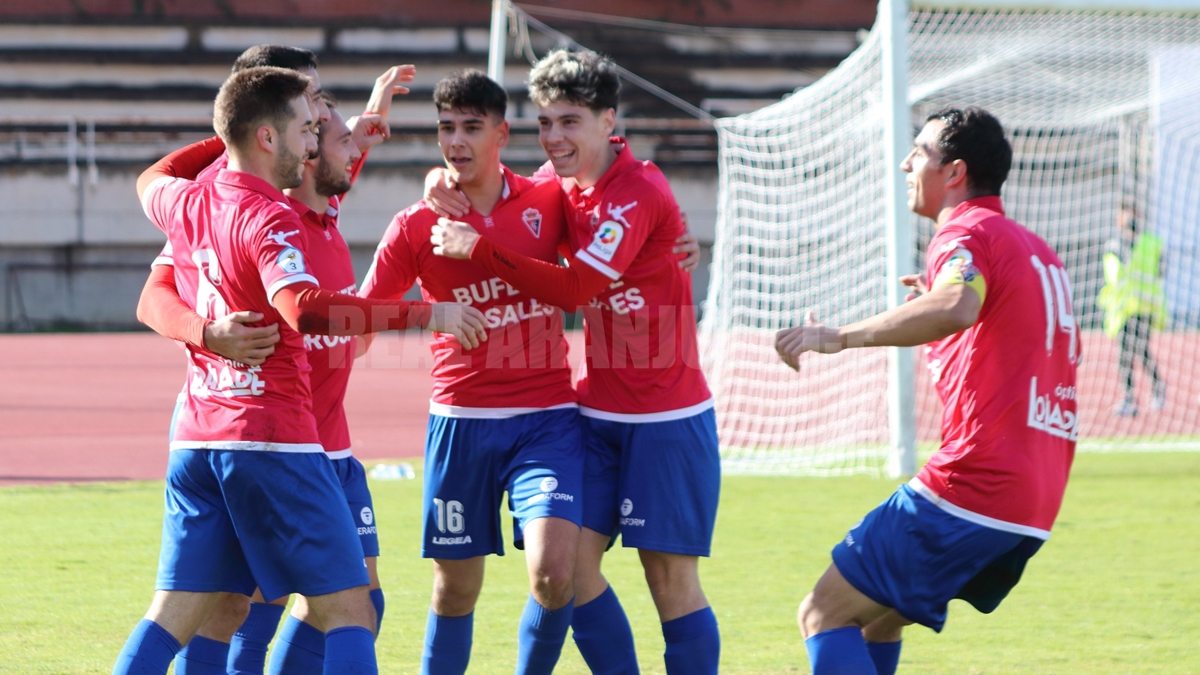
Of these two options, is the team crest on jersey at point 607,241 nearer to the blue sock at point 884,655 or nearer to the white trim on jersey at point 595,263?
the white trim on jersey at point 595,263

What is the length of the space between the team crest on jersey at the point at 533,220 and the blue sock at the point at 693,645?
1.37 metres

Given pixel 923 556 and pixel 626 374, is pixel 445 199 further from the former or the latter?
pixel 923 556

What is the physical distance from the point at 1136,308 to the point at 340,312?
11.1m

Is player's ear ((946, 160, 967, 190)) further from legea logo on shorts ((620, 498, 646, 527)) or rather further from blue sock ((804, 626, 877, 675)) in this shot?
legea logo on shorts ((620, 498, 646, 527))

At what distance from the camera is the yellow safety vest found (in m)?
12.5

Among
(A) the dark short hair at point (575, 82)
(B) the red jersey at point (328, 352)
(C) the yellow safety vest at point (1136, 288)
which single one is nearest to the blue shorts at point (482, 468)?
(B) the red jersey at point (328, 352)

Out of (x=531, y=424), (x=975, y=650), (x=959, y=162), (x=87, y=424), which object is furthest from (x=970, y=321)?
(x=87, y=424)

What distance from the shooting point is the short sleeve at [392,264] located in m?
4.27

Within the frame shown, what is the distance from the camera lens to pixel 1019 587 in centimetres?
616

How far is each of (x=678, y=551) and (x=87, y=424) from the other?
925 cm

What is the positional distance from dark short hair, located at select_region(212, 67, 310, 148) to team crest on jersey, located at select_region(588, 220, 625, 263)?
108 centimetres

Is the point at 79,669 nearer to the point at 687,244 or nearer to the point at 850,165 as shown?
the point at 687,244

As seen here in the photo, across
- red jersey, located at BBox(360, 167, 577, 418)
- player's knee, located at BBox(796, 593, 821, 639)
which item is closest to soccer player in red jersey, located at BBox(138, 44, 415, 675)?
red jersey, located at BBox(360, 167, 577, 418)

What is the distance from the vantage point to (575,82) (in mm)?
4195
